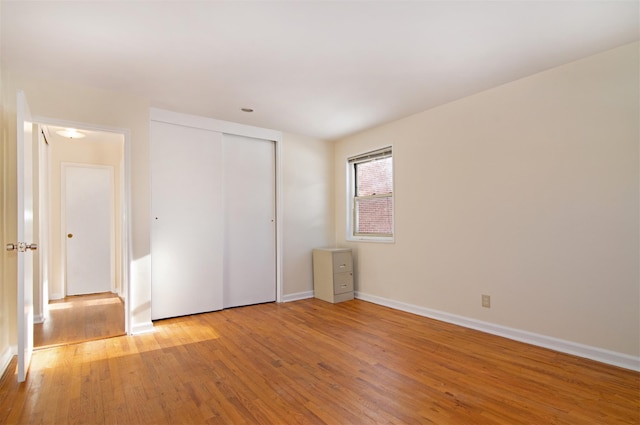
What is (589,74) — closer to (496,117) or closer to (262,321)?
(496,117)

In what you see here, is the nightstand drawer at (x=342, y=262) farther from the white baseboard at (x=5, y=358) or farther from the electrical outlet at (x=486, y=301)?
the white baseboard at (x=5, y=358)

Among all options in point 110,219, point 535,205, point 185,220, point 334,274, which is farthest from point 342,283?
point 110,219

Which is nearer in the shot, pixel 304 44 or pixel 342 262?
pixel 304 44

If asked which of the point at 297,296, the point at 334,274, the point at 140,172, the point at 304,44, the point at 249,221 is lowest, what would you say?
the point at 297,296

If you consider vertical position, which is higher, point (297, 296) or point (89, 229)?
point (89, 229)

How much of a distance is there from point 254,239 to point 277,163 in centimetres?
112

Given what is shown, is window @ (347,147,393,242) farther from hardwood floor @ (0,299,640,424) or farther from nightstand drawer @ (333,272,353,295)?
hardwood floor @ (0,299,640,424)

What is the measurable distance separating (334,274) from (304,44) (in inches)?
119

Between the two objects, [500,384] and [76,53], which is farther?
[76,53]

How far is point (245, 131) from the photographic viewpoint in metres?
4.48

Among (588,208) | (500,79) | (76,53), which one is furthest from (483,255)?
(76,53)

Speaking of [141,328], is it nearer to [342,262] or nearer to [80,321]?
[80,321]

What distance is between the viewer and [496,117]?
324 centimetres

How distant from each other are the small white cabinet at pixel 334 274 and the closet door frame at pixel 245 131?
1.89ft
